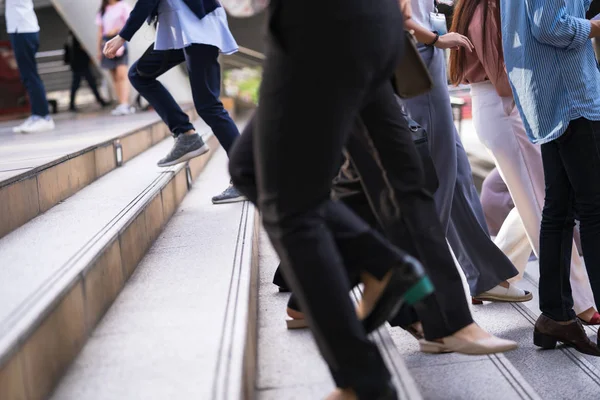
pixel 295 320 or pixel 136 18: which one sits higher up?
pixel 136 18

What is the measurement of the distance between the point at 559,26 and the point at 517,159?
95 centimetres

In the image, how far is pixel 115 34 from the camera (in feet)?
29.8

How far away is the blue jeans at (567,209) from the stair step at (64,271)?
5.11ft

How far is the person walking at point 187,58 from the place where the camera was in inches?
144

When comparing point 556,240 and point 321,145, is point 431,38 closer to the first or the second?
point 556,240

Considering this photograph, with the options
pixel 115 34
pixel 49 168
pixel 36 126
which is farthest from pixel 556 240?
pixel 115 34

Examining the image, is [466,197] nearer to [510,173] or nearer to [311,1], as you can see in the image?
[510,173]

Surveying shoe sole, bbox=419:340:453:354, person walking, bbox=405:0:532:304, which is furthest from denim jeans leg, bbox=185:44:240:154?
shoe sole, bbox=419:340:453:354

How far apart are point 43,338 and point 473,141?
10227 mm

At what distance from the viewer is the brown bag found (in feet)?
6.11

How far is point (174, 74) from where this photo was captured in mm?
10688

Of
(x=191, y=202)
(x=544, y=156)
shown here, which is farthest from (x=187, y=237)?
(x=544, y=156)

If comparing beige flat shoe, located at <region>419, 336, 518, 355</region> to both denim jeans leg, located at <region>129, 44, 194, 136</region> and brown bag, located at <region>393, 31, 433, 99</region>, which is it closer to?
brown bag, located at <region>393, 31, 433, 99</region>

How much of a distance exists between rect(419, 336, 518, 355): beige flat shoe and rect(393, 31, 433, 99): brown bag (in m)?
0.63
